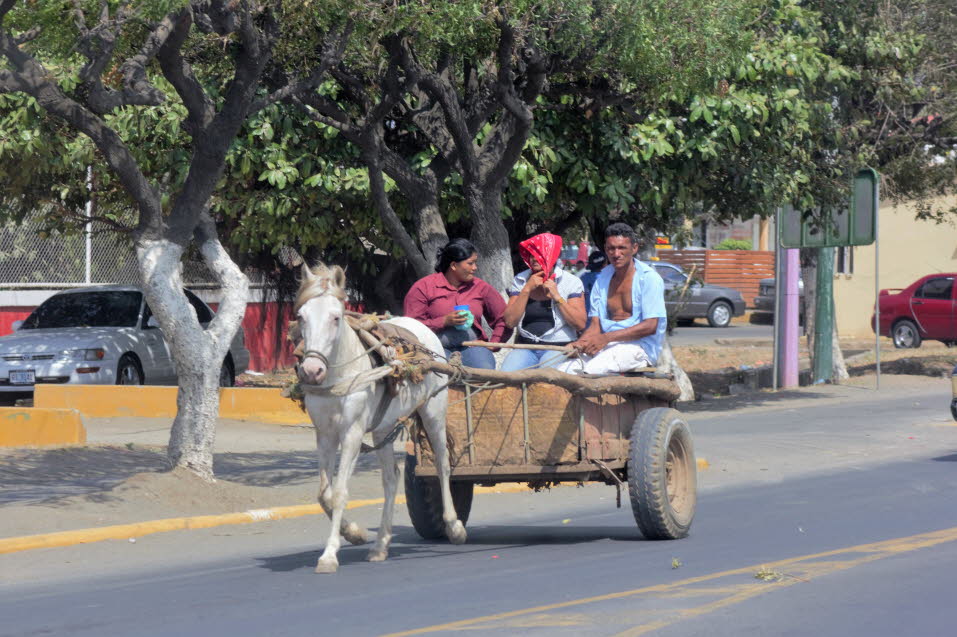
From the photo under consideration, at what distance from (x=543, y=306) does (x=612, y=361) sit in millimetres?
864

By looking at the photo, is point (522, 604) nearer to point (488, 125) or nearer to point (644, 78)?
point (644, 78)

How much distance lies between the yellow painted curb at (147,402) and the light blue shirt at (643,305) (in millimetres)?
8125

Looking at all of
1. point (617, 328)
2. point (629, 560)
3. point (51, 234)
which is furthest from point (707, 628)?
point (51, 234)

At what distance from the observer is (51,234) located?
21.5m

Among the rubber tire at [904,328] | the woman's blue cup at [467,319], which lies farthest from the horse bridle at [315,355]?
the rubber tire at [904,328]

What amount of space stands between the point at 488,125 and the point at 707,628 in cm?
1128

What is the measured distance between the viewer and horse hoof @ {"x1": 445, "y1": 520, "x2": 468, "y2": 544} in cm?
930

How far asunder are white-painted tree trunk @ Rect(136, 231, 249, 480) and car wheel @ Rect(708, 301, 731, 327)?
3292cm

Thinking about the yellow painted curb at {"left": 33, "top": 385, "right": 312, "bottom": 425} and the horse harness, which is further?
the yellow painted curb at {"left": 33, "top": 385, "right": 312, "bottom": 425}

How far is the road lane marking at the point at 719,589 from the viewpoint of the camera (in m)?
6.74

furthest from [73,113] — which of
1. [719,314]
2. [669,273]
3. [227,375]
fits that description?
[719,314]

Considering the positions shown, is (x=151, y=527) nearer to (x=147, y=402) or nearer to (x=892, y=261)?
(x=147, y=402)

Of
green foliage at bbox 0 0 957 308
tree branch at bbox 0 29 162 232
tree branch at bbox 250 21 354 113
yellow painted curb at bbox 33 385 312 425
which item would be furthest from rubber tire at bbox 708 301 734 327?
tree branch at bbox 0 29 162 232

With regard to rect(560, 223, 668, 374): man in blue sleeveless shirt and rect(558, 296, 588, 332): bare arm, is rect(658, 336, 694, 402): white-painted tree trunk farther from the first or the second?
rect(560, 223, 668, 374): man in blue sleeveless shirt
